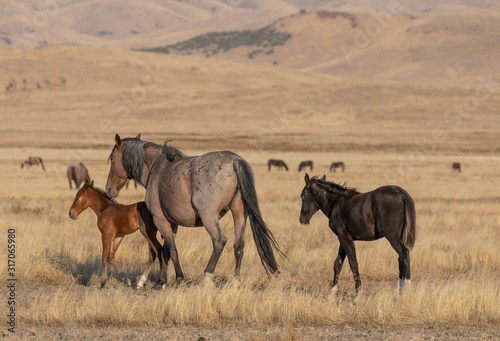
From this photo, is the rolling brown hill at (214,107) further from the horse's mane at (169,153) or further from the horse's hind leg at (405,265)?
the horse's hind leg at (405,265)

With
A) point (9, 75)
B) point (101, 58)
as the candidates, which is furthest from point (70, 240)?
point (101, 58)

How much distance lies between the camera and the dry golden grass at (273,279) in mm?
7793

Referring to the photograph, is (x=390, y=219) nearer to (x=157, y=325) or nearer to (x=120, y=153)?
(x=157, y=325)

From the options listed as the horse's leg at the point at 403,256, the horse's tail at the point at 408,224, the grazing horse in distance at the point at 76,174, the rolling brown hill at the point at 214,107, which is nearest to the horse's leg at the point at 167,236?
the horse's leg at the point at 403,256

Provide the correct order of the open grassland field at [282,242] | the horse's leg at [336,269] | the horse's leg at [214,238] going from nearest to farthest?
the open grassland field at [282,242]
the horse's leg at [336,269]
the horse's leg at [214,238]

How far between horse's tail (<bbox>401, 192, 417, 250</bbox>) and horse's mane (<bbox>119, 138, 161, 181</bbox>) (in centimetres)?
381

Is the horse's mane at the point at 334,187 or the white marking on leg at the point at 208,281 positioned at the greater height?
the horse's mane at the point at 334,187

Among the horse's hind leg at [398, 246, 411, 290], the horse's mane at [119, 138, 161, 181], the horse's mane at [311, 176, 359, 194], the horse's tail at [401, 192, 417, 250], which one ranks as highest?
the horse's mane at [119, 138, 161, 181]

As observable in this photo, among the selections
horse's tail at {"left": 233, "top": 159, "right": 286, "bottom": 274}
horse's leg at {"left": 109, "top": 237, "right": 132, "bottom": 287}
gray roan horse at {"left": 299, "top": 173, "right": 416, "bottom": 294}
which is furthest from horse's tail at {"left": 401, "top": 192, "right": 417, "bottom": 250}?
horse's leg at {"left": 109, "top": 237, "right": 132, "bottom": 287}

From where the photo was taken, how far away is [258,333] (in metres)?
7.18

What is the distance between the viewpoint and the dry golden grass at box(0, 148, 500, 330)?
25.6 ft

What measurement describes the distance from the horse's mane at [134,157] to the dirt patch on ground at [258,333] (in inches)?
125

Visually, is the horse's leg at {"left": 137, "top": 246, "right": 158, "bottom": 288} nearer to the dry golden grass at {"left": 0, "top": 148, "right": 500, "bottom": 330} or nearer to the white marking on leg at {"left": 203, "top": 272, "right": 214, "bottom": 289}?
the dry golden grass at {"left": 0, "top": 148, "right": 500, "bottom": 330}

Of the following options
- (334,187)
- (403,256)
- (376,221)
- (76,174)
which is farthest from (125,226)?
(76,174)
